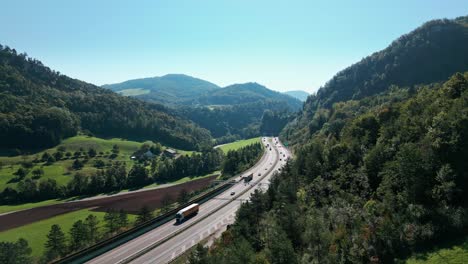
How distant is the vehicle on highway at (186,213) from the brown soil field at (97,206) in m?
25.2

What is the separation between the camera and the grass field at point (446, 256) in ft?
79.9

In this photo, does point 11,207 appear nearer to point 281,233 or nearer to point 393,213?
point 281,233

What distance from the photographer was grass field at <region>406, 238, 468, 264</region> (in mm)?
24359

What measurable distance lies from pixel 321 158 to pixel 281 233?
44.8 m

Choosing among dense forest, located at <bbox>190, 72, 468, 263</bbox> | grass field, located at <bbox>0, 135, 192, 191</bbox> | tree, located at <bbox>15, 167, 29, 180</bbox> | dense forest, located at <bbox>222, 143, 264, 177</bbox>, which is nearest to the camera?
dense forest, located at <bbox>190, 72, 468, 263</bbox>

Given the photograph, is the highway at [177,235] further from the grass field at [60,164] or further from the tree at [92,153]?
the tree at [92,153]

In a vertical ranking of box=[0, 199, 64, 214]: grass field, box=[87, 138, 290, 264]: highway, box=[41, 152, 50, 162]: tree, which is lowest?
box=[0, 199, 64, 214]: grass field

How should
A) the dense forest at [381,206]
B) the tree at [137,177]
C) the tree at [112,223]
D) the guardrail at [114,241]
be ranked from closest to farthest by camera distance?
the dense forest at [381,206]
the guardrail at [114,241]
the tree at [112,223]
the tree at [137,177]

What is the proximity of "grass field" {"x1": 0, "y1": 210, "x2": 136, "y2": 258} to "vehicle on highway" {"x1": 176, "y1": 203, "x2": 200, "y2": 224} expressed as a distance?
55.8 ft

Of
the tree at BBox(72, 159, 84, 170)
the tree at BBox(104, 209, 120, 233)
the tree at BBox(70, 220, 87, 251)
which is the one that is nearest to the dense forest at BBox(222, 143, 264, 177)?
the tree at BBox(104, 209, 120, 233)

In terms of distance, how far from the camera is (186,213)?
7162cm

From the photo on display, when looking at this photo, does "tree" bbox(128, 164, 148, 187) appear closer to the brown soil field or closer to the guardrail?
the brown soil field

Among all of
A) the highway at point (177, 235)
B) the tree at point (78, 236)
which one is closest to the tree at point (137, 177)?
the highway at point (177, 235)

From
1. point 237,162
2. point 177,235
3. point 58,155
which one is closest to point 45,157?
point 58,155
